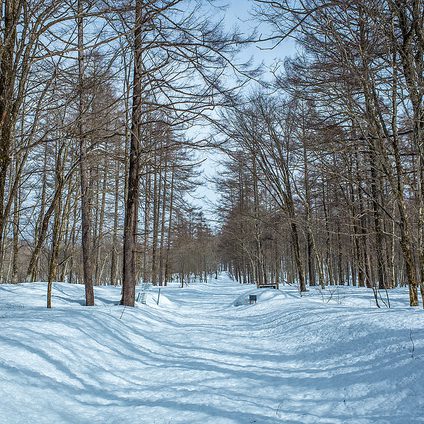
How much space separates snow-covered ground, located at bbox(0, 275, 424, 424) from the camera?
10.6 feet

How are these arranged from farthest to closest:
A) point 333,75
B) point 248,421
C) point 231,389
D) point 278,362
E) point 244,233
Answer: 1. point 244,233
2. point 333,75
3. point 278,362
4. point 231,389
5. point 248,421

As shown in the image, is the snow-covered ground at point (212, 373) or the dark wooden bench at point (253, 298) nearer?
the snow-covered ground at point (212, 373)

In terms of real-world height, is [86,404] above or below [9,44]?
below

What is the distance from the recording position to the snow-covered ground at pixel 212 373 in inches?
128

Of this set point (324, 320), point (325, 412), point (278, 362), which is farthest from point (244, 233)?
point (325, 412)

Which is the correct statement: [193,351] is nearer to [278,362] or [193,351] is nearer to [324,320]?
[278,362]

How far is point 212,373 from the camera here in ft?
15.1

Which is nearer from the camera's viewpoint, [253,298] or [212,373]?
[212,373]

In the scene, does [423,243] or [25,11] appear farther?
[423,243]

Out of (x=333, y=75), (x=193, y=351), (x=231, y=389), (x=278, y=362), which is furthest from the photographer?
(x=333, y=75)

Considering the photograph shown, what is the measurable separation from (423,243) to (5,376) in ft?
21.4

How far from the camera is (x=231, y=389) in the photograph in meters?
3.97

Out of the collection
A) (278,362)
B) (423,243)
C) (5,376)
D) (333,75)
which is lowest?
(278,362)

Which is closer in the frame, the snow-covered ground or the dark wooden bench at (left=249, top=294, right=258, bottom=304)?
the snow-covered ground
